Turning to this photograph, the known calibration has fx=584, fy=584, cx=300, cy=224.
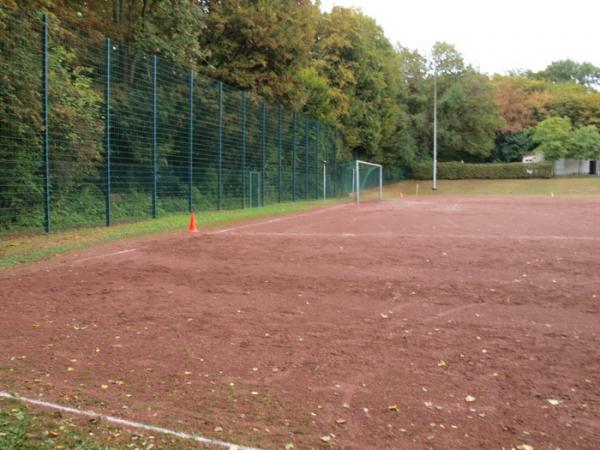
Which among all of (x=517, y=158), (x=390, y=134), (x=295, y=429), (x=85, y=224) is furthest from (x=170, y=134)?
(x=517, y=158)

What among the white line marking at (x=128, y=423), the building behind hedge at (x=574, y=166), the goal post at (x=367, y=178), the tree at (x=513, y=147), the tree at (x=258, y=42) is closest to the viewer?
the white line marking at (x=128, y=423)

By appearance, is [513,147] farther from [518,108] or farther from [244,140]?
[244,140]

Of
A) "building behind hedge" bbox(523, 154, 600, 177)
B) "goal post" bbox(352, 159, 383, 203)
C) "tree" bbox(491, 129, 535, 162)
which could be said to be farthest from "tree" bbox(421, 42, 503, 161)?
"goal post" bbox(352, 159, 383, 203)

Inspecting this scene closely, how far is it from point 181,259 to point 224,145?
1331 centimetres

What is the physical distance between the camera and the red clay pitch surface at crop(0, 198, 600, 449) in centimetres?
347

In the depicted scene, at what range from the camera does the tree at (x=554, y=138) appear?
61312 millimetres

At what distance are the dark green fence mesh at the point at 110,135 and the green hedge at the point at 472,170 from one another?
39.0 meters

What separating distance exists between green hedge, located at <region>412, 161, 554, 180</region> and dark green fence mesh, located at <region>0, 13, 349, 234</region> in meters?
39.0

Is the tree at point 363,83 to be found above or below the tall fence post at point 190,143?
above

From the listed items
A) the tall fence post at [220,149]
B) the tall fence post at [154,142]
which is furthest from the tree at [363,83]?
the tall fence post at [154,142]

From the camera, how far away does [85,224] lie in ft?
47.1

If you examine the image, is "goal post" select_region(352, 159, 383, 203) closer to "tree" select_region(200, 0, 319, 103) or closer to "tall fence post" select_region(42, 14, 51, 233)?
"tree" select_region(200, 0, 319, 103)

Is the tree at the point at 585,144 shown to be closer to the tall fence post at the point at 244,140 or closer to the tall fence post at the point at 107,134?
the tall fence post at the point at 244,140

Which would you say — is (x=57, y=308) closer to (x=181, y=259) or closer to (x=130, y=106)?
(x=181, y=259)
